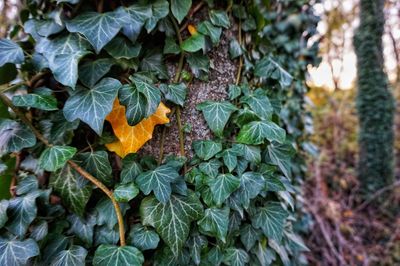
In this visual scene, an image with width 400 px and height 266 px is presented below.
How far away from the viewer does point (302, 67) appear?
2.04m

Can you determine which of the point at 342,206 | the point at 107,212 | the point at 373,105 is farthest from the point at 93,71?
the point at 373,105

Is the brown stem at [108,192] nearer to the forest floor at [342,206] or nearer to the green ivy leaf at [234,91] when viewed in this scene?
the green ivy leaf at [234,91]

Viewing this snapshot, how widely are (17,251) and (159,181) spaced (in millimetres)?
382

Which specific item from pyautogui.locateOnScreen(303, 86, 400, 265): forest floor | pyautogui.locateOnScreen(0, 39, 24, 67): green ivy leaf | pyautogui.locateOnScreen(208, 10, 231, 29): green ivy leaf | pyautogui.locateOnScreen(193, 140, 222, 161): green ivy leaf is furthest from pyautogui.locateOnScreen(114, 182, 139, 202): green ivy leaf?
pyautogui.locateOnScreen(303, 86, 400, 265): forest floor

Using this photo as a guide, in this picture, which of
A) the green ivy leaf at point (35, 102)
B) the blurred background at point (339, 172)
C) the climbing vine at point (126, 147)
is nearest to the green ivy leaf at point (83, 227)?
the climbing vine at point (126, 147)

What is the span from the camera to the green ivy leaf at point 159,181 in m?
0.74

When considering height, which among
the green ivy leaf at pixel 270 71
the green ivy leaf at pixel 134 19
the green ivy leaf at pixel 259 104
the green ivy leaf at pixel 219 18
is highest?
the green ivy leaf at pixel 219 18

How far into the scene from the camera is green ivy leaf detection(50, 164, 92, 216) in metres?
0.81

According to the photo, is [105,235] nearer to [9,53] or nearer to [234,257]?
[234,257]

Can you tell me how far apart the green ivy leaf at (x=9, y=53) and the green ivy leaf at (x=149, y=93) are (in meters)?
0.31

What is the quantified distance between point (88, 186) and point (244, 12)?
2.41 feet

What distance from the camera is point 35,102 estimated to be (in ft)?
2.47

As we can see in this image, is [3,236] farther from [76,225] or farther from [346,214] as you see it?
[346,214]

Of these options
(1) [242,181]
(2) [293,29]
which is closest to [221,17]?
(1) [242,181]
